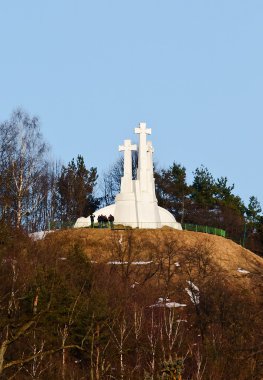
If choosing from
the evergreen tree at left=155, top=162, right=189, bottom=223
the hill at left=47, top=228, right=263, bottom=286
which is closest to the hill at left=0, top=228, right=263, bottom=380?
the hill at left=47, top=228, right=263, bottom=286

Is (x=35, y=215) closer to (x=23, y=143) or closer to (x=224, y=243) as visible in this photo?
(x=23, y=143)

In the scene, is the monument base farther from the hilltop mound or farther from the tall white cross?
the tall white cross

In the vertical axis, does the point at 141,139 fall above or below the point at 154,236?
above

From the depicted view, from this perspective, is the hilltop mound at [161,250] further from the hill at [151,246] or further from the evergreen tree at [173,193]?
the evergreen tree at [173,193]

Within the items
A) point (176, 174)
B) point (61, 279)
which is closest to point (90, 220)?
point (176, 174)

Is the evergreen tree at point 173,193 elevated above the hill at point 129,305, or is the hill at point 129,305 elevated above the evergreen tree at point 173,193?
the evergreen tree at point 173,193

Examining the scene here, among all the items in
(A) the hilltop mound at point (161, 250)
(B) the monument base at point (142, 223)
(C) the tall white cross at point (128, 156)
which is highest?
(C) the tall white cross at point (128, 156)

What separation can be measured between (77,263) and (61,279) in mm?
9314

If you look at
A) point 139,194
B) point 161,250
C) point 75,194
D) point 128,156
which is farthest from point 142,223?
point 75,194

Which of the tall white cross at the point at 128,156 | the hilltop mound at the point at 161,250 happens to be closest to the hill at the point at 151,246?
the hilltop mound at the point at 161,250

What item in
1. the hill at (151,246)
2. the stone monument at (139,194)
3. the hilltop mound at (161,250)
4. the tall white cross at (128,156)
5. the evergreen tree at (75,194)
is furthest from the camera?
the evergreen tree at (75,194)

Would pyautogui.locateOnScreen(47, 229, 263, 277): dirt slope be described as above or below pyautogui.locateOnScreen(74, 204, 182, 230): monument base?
below

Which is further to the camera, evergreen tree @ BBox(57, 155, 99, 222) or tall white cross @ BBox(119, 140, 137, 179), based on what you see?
evergreen tree @ BBox(57, 155, 99, 222)

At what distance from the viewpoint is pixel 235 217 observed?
9000cm
